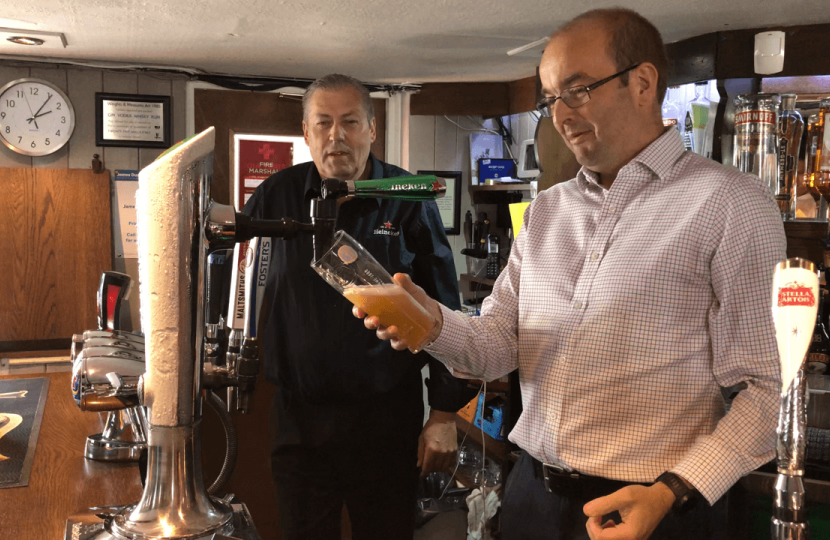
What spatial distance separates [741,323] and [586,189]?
15.2 inches

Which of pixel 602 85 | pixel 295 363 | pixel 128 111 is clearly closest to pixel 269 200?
pixel 295 363

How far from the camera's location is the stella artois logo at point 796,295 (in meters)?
0.56

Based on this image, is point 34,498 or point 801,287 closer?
point 801,287

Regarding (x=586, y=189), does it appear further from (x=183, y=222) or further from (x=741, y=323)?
(x=183, y=222)

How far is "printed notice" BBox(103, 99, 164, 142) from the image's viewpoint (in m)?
3.70

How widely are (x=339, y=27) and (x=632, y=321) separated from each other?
2.09 m

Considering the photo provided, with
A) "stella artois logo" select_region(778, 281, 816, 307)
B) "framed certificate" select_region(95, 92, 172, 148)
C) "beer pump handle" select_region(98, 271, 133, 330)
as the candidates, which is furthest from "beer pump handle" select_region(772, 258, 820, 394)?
"framed certificate" select_region(95, 92, 172, 148)

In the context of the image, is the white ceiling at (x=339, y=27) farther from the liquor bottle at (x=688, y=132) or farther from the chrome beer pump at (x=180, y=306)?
the chrome beer pump at (x=180, y=306)

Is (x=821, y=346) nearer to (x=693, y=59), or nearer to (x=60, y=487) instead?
(x=693, y=59)

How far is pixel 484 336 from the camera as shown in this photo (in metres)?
1.23

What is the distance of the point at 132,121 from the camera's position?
147 inches

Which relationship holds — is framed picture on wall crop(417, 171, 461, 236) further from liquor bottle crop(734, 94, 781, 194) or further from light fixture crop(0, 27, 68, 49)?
liquor bottle crop(734, 94, 781, 194)

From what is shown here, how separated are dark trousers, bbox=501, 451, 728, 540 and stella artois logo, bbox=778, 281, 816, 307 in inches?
18.8

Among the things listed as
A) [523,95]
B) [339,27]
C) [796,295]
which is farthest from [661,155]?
[523,95]
